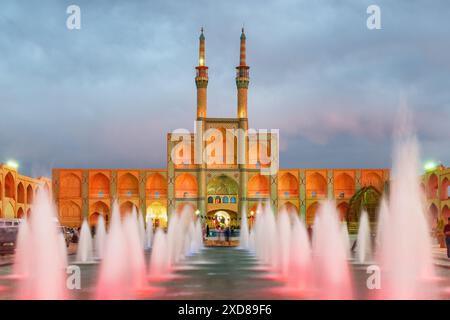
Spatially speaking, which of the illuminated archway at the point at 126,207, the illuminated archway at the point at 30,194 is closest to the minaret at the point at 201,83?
the illuminated archway at the point at 126,207

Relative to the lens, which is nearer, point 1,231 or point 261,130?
point 1,231

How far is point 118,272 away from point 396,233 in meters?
5.89

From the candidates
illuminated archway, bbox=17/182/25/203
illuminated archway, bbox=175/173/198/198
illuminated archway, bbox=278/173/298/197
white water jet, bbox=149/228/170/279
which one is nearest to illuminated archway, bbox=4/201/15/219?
illuminated archway, bbox=17/182/25/203

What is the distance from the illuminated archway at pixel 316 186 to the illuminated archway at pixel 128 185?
15.3 metres

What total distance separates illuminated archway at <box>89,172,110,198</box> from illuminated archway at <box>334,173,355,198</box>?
2051 cm

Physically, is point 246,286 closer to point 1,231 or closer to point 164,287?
point 164,287

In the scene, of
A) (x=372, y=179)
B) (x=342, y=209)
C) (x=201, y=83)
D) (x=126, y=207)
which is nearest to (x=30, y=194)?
(x=126, y=207)

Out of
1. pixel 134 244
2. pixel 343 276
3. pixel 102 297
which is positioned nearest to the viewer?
pixel 102 297

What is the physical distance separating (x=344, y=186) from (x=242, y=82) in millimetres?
13189

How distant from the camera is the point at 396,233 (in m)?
12.4

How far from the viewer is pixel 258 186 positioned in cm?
5238

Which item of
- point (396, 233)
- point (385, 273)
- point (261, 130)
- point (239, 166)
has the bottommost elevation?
point (385, 273)
